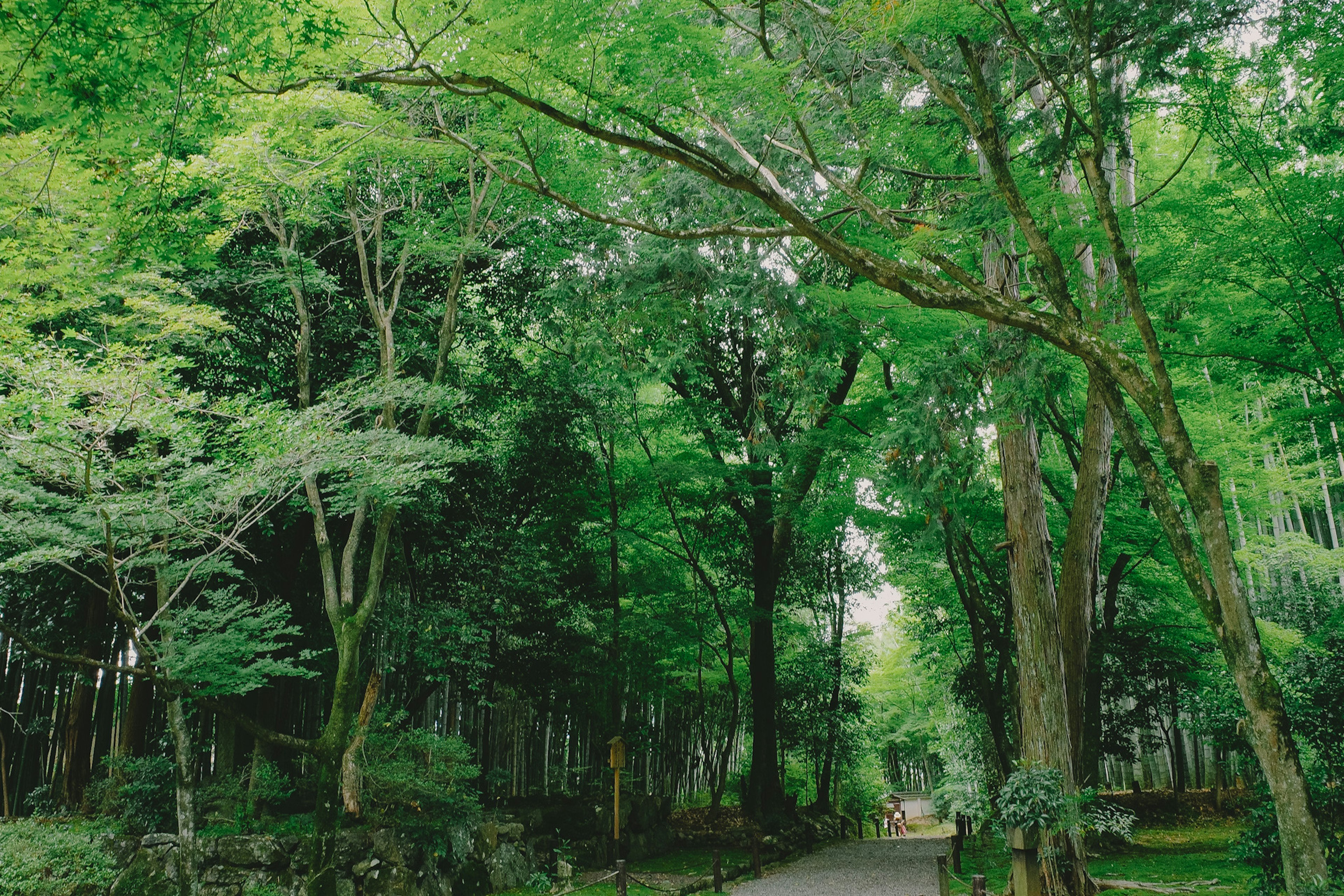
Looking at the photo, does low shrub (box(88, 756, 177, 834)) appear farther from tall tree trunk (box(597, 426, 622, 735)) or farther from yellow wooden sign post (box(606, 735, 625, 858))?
tall tree trunk (box(597, 426, 622, 735))

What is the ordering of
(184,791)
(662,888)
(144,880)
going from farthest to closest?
(662,888)
(144,880)
(184,791)

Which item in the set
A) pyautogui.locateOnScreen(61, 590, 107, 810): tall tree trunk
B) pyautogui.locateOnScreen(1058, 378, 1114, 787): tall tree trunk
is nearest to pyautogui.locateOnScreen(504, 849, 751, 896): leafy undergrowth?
pyautogui.locateOnScreen(1058, 378, 1114, 787): tall tree trunk

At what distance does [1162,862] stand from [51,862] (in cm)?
1102

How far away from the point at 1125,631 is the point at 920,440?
24.9 ft

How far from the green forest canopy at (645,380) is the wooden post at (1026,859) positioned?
0.59 metres

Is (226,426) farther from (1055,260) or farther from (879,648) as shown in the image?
(879,648)

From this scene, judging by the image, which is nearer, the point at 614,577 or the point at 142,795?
the point at 142,795

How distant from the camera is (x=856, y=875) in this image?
9367 mm

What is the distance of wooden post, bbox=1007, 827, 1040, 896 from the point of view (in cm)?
617

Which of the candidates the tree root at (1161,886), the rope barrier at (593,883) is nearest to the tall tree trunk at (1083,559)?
the tree root at (1161,886)

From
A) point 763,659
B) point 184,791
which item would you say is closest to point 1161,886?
point 763,659

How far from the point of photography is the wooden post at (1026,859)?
6.17 meters

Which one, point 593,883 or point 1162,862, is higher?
point 1162,862

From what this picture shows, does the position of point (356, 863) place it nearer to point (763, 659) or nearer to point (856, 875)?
point (856, 875)
